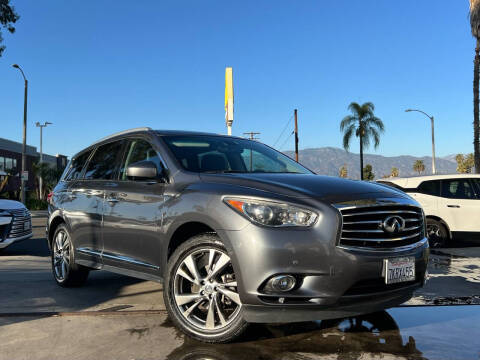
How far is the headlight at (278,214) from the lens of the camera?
321 centimetres

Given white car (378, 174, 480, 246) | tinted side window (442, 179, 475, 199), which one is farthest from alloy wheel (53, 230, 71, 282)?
tinted side window (442, 179, 475, 199)

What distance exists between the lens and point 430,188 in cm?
995

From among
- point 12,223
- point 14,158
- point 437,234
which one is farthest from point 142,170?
point 14,158

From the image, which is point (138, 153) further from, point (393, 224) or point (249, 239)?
point (393, 224)

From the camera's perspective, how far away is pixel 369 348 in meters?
3.40

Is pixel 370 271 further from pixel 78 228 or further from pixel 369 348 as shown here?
pixel 78 228

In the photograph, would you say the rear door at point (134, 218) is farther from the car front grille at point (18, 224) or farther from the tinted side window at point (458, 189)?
the tinted side window at point (458, 189)

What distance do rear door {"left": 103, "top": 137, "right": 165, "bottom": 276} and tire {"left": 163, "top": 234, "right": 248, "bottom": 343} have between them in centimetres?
39

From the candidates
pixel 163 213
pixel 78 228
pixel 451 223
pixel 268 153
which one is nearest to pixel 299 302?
pixel 163 213

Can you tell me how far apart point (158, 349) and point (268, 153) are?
8.30ft

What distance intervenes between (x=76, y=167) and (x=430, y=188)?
23.9ft

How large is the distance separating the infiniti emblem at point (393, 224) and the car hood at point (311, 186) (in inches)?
7.5

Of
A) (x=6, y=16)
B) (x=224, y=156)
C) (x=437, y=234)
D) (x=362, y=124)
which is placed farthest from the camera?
(x=362, y=124)

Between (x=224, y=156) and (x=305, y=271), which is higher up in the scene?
(x=224, y=156)
